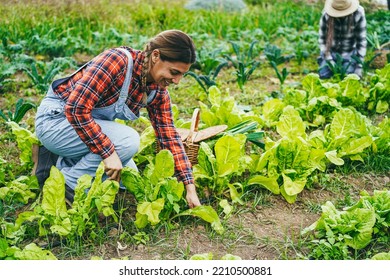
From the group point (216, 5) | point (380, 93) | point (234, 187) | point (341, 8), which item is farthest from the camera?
point (216, 5)

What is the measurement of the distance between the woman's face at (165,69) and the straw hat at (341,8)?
3388 mm

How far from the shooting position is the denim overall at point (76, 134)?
3291 mm

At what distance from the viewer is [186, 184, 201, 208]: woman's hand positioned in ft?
10.6

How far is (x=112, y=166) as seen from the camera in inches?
122

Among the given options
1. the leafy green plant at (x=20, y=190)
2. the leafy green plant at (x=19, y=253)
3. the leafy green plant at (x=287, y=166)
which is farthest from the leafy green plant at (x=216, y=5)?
the leafy green plant at (x=19, y=253)

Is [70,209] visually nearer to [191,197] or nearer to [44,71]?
[191,197]

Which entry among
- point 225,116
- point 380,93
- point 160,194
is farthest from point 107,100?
point 380,93

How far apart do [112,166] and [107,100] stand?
1.36 ft

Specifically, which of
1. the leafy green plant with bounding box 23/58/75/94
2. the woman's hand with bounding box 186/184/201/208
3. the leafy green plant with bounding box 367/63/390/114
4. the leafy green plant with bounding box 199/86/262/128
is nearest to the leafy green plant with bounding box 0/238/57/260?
the woman's hand with bounding box 186/184/201/208

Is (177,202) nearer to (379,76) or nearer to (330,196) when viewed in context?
(330,196)

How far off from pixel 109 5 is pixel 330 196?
19.1ft

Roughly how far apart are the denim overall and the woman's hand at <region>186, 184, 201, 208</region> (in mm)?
420

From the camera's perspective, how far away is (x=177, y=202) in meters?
3.31

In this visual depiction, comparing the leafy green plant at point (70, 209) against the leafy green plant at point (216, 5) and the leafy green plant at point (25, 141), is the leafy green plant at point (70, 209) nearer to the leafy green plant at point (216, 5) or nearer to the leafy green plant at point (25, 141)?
the leafy green plant at point (25, 141)
